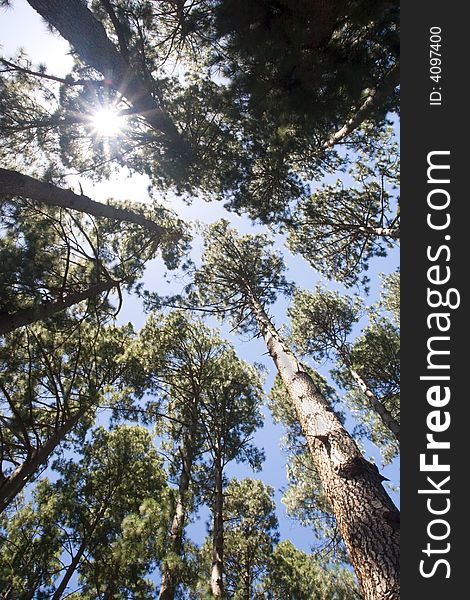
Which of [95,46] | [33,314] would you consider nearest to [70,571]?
[33,314]

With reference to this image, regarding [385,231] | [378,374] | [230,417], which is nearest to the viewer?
[385,231]

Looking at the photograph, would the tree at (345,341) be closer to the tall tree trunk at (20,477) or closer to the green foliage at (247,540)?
the green foliage at (247,540)

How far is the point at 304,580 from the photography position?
9242 millimetres

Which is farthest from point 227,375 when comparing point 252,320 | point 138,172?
point 138,172

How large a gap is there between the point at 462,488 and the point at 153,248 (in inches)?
262

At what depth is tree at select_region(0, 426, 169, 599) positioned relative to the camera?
15.8ft

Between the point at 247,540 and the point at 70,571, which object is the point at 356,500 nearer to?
the point at 70,571

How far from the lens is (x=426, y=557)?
2.00 metres

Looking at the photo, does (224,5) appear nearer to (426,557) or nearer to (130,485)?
(426,557)

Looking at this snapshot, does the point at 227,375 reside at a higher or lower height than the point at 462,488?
higher

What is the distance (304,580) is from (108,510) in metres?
6.17

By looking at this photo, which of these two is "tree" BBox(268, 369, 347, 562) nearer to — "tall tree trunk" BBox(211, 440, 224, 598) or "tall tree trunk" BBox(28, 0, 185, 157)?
"tall tree trunk" BBox(211, 440, 224, 598)

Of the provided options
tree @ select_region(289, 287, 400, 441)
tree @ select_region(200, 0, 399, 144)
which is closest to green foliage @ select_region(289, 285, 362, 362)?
tree @ select_region(289, 287, 400, 441)

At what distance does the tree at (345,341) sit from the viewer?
34.7 ft
